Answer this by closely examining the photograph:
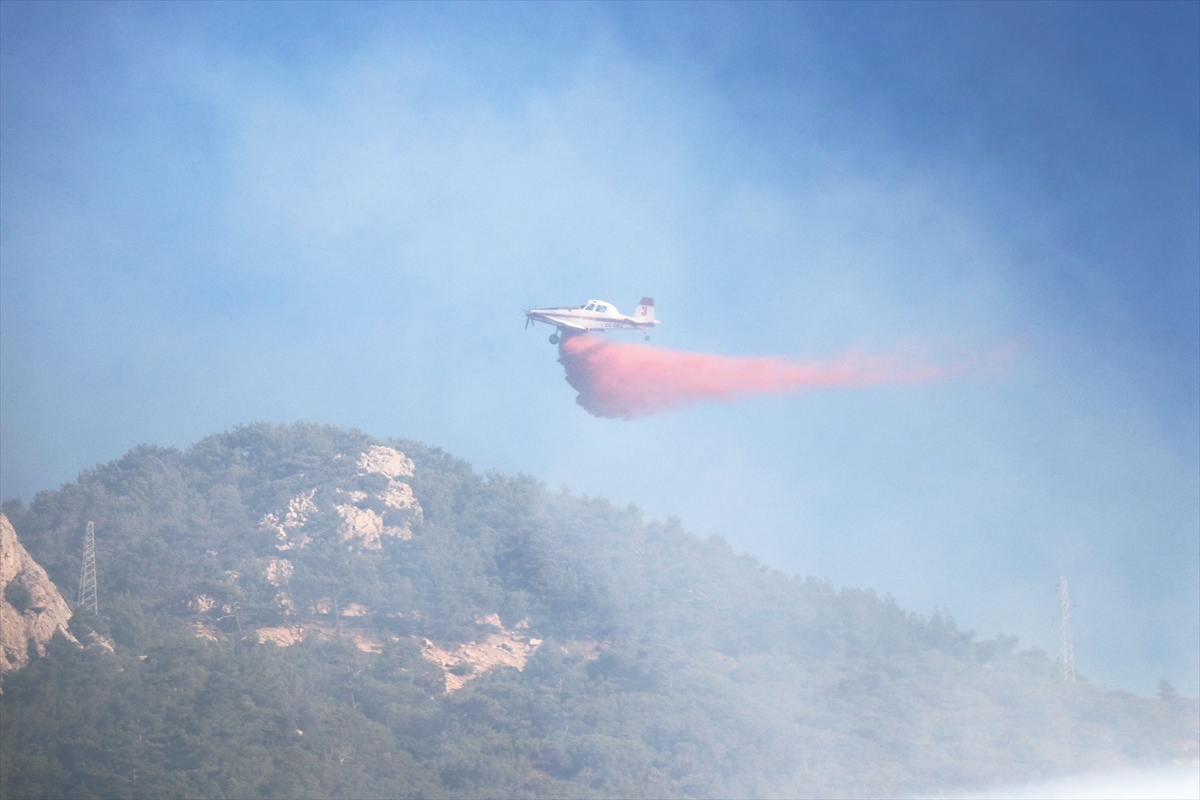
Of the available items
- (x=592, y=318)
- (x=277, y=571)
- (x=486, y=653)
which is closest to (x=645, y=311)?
(x=592, y=318)

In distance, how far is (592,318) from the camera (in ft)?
186

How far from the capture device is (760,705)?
61.9m

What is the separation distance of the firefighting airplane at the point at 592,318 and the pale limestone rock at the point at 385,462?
2492 centimetres

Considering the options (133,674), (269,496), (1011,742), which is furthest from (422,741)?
(1011,742)

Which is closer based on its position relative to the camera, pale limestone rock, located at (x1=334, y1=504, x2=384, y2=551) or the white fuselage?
the white fuselage

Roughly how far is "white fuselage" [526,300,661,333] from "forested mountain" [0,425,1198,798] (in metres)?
19.1

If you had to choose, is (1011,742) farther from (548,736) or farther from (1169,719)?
(548,736)

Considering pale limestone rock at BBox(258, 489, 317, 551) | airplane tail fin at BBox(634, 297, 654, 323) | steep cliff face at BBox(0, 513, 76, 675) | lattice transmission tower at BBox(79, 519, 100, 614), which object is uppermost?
airplane tail fin at BBox(634, 297, 654, 323)

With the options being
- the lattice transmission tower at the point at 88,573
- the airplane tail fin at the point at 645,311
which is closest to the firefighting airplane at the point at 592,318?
the airplane tail fin at the point at 645,311

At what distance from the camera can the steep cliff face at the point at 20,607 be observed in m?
46.0

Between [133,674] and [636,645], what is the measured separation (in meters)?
28.2

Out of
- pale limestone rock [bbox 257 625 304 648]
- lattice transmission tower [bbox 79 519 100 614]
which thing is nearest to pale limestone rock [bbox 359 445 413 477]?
pale limestone rock [bbox 257 625 304 648]

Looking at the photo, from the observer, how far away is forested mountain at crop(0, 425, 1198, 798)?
48.0 meters

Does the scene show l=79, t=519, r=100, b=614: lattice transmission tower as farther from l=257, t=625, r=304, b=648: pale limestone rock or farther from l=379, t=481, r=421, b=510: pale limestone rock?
l=379, t=481, r=421, b=510: pale limestone rock
